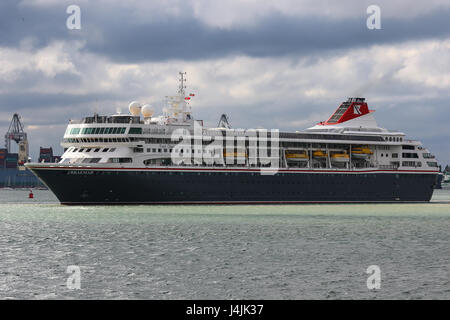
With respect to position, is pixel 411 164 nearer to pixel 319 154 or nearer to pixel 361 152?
pixel 361 152

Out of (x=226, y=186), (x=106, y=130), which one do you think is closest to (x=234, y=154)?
(x=226, y=186)

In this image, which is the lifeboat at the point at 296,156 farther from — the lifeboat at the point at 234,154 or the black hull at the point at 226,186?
the lifeboat at the point at 234,154

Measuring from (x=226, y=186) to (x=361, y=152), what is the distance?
20.9m

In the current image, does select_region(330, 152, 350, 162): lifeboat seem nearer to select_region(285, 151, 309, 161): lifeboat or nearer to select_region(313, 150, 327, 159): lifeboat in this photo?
select_region(313, 150, 327, 159): lifeboat

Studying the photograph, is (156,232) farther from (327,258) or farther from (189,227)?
(327,258)

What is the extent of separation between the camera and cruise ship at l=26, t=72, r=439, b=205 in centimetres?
6122

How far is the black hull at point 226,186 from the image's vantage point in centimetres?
6038

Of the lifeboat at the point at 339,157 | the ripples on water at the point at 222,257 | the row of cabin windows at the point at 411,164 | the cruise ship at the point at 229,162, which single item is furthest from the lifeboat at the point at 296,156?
the ripples on water at the point at 222,257

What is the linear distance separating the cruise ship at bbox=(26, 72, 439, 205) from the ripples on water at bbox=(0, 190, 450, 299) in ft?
39.1

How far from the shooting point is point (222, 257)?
29391 mm

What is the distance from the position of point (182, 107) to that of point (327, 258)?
44.1 metres

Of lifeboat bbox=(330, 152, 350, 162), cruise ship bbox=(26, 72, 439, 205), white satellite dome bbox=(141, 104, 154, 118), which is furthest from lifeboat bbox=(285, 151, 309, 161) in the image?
white satellite dome bbox=(141, 104, 154, 118)

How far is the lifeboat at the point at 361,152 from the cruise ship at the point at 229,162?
130 millimetres
